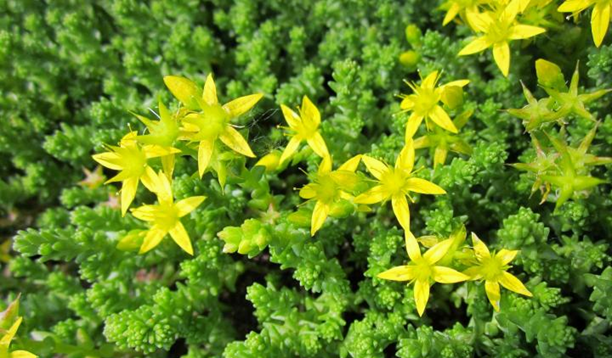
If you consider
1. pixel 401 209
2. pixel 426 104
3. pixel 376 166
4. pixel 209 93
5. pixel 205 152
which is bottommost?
pixel 401 209

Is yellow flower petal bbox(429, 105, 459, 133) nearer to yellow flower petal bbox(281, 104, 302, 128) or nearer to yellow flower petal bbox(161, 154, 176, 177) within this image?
yellow flower petal bbox(281, 104, 302, 128)

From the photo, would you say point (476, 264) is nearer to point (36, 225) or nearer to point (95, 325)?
point (95, 325)

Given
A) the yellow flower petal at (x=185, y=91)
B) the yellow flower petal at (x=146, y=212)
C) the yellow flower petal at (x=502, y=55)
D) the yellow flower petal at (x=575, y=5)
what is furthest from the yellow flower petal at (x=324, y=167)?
the yellow flower petal at (x=575, y=5)

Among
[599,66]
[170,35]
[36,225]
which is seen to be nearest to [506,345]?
[599,66]

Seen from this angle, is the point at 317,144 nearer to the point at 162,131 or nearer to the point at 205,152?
the point at 205,152

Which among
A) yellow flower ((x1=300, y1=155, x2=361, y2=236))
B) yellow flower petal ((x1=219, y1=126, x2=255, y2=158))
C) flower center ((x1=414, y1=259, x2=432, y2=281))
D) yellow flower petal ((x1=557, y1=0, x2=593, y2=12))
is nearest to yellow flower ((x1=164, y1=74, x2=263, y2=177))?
yellow flower petal ((x1=219, y1=126, x2=255, y2=158))

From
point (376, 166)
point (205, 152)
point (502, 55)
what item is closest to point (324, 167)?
point (376, 166)
